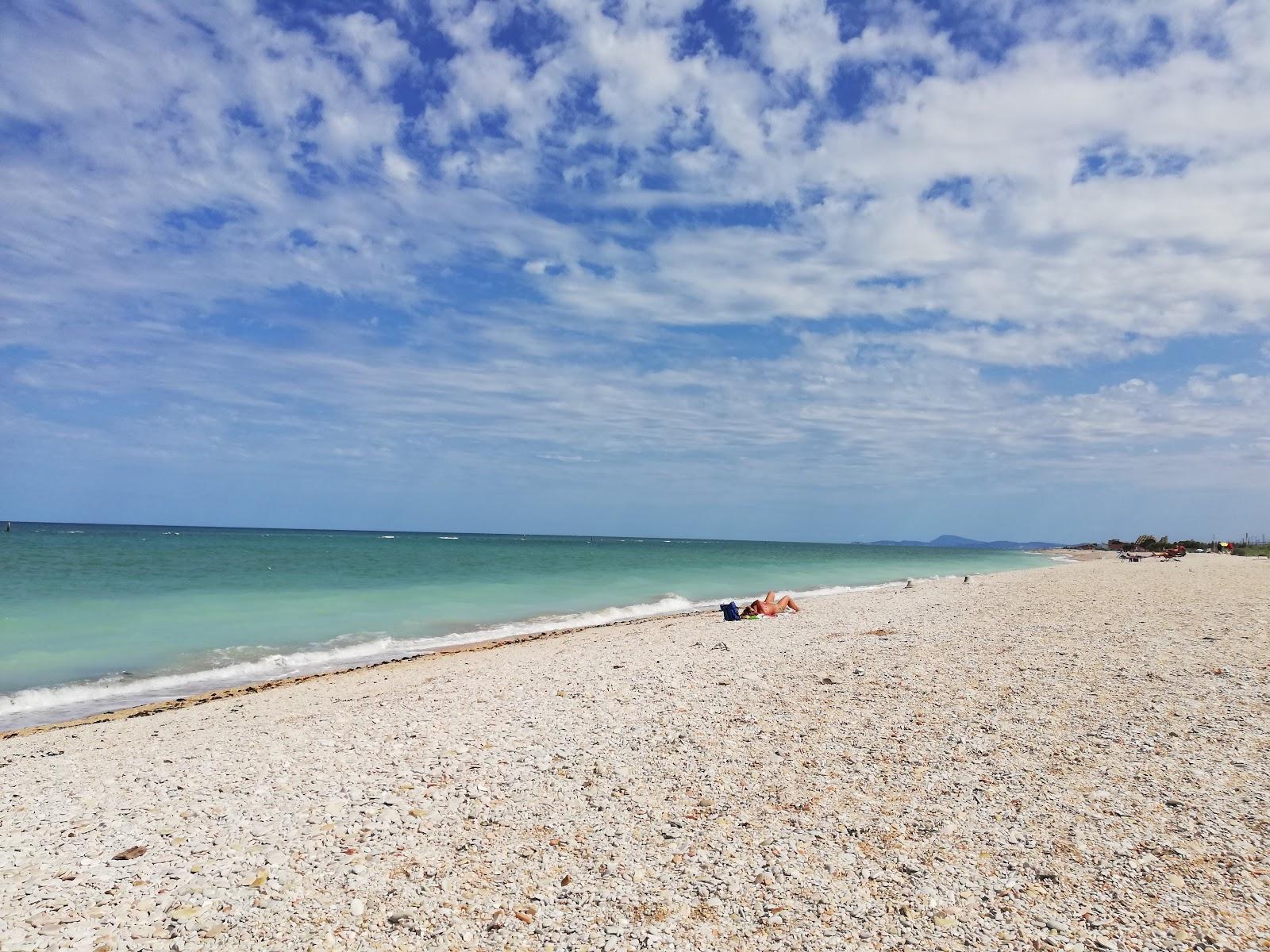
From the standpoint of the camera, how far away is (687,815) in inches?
207

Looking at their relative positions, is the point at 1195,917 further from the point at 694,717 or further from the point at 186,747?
the point at 186,747

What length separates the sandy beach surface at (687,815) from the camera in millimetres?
4020

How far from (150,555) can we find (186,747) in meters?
46.1

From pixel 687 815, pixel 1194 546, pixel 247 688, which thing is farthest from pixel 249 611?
pixel 1194 546

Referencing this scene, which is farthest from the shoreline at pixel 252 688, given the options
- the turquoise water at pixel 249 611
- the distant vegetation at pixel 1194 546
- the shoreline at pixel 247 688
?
the distant vegetation at pixel 1194 546

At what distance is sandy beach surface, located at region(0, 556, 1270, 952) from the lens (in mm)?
4020

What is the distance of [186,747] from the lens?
25.8 ft

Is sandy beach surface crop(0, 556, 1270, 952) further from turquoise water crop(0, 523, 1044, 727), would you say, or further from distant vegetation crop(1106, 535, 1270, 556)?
distant vegetation crop(1106, 535, 1270, 556)

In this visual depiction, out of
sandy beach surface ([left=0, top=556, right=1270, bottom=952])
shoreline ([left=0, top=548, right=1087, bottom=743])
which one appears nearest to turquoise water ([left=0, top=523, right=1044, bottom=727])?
shoreline ([left=0, top=548, right=1087, bottom=743])

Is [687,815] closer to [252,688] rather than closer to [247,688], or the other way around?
[252,688]

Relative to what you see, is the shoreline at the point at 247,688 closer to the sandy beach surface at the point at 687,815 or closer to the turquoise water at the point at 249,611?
the turquoise water at the point at 249,611

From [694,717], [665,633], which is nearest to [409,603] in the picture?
[665,633]

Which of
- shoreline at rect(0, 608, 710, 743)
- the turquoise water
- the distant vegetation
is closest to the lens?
shoreline at rect(0, 608, 710, 743)

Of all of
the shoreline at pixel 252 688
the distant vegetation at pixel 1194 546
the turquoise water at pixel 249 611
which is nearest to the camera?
the shoreline at pixel 252 688
